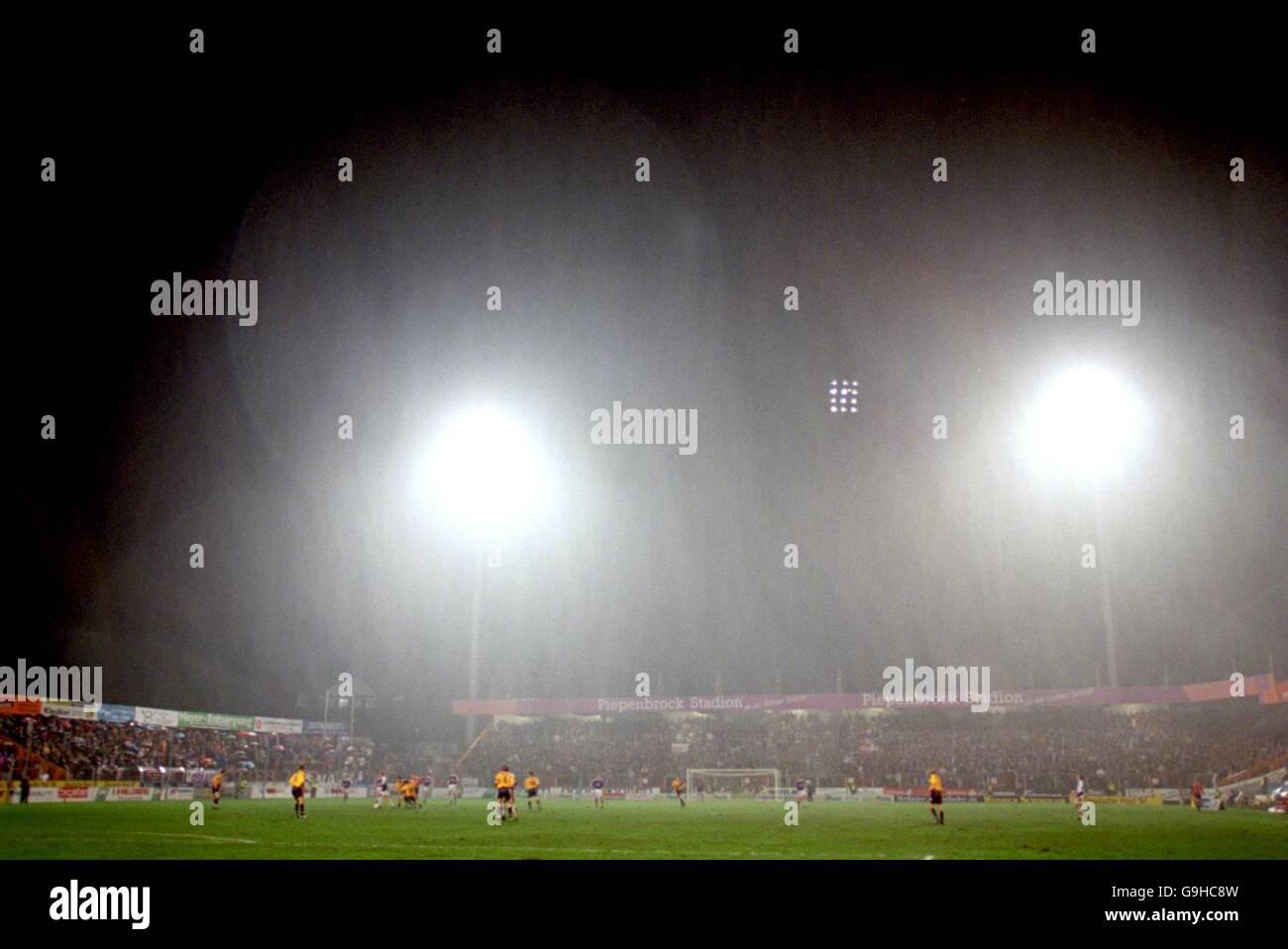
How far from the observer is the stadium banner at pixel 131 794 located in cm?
3525

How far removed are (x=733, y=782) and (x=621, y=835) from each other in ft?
84.5

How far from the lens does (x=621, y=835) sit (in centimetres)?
2075

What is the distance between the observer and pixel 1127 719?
154 ft

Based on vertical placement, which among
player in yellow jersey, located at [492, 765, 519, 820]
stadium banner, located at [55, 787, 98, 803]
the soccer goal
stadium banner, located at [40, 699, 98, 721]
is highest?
stadium banner, located at [40, 699, 98, 721]

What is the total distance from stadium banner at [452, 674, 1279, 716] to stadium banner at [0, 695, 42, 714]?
1530 centimetres

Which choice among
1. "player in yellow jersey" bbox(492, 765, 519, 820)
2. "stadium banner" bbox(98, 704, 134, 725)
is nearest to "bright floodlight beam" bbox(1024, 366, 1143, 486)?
"player in yellow jersey" bbox(492, 765, 519, 820)

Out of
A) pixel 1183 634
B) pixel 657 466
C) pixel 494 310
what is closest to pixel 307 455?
pixel 494 310

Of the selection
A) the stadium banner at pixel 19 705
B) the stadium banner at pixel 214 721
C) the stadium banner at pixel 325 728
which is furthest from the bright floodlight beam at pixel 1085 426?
the stadium banner at pixel 325 728

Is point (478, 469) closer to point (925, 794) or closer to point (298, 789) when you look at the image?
point (298, 789)

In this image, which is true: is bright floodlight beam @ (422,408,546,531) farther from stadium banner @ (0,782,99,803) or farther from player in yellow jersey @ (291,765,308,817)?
stadium banner @ (0,782,99,803)

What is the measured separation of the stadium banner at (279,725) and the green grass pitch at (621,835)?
17.6 m

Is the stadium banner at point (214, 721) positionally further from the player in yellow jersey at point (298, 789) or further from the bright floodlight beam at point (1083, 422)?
the bright floodlight beam at point (1083, 422)

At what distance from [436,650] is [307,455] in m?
20.4

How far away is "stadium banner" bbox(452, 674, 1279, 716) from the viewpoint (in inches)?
1802
